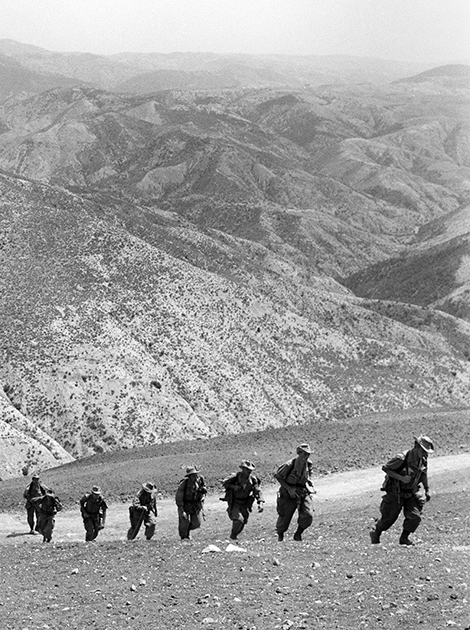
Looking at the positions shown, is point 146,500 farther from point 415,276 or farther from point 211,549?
point 415,276

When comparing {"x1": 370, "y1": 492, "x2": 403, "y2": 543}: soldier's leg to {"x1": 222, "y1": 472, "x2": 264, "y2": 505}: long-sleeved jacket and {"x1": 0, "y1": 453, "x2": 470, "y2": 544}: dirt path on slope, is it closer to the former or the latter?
{"x1": 222, "y1": 472, "x2": 264, "y2": 505}: long-sleeved jacket

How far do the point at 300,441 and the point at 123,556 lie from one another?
16.7 meters

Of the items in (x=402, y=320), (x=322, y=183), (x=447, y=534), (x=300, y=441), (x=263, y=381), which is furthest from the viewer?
(x=322, y=183)

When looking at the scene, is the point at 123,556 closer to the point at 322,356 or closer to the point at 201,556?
the point at 201,556

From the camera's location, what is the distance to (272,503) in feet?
74.1

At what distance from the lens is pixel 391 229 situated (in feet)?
557

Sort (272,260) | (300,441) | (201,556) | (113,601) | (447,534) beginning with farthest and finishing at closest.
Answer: (272,260) → (300,441) → (447,534) → (201,556) → (113,601)

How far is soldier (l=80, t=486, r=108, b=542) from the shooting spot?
1836 centimetres

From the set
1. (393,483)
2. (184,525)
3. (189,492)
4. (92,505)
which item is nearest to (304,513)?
(393,483)

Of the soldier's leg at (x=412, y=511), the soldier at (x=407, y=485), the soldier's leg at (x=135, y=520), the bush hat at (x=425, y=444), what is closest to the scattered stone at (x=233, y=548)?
the soldier at (x=407, y=485)

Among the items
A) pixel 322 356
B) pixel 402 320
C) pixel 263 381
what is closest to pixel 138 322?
pixel 263 381

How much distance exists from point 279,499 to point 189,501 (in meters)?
2.44

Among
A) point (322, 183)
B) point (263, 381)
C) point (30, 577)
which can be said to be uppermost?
point (322, 183)

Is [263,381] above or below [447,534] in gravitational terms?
below
